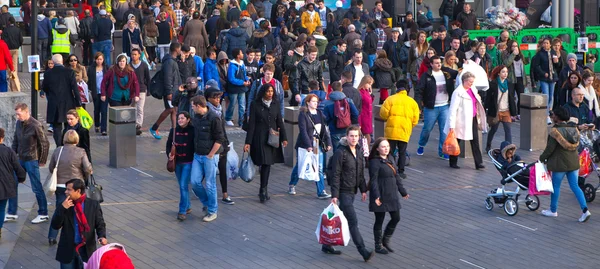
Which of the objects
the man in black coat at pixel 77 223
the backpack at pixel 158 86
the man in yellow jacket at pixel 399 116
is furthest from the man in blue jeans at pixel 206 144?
the backpack at pixel 158 86

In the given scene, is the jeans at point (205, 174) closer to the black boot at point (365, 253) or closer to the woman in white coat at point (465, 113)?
the black boot at point (365, 253)

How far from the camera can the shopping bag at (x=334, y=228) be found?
12.8m

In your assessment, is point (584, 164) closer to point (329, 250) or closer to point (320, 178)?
point (320, 178)

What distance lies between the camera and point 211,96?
15.4 meters

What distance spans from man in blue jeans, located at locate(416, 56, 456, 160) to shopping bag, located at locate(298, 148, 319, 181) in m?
3.54

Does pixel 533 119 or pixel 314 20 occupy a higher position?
pixel 314 20

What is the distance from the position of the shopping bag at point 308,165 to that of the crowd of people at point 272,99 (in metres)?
0.07

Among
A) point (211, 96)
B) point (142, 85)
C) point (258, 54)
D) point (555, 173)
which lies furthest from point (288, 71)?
point (555, 173)

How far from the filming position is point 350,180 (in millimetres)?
13039

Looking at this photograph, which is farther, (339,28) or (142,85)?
(339,28)

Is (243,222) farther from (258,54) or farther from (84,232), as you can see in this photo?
(258,54)

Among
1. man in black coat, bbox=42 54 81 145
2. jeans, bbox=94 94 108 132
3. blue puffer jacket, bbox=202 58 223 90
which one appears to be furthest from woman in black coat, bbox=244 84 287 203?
blue puffer jacket, bbox=202 58 223 90

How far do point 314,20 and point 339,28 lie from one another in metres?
1.00

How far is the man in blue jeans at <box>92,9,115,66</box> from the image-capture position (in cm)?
2727
